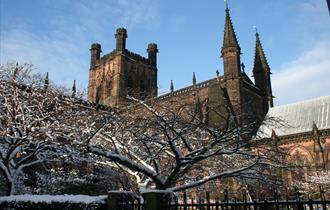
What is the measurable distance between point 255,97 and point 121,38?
2460 centimetres

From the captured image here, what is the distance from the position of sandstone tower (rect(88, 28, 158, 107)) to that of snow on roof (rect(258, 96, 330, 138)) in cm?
2172

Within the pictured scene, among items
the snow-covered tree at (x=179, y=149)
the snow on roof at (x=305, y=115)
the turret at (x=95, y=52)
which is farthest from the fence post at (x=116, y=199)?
the turret at (x=95, y=52)

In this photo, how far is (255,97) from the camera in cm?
3656

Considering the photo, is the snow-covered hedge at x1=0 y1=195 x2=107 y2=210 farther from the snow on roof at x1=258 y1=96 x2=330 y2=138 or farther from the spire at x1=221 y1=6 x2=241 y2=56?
the spire at x1=221 y1=6 x2=241 y2=56

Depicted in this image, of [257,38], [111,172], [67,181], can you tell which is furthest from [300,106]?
[67,181]

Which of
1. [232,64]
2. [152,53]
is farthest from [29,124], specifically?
[152,53]

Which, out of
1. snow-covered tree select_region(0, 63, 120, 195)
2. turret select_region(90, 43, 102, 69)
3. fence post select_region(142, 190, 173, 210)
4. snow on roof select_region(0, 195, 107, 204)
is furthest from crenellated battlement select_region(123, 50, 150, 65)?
fence post select_region(142, 190, 173, 210)

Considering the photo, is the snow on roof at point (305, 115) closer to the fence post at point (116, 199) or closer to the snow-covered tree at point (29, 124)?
the snow-covered tree at point (29, 124)

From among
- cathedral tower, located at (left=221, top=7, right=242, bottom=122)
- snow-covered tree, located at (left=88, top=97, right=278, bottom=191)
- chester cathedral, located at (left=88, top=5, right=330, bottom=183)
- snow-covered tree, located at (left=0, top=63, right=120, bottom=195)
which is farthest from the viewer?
cathedral tower, located at (left=221, top=7, right=242, bottom=122)

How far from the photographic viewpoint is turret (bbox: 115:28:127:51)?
165 ft

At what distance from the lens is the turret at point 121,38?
50156mm

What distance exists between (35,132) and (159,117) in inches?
320

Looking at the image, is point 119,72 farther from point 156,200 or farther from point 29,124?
point 156,200

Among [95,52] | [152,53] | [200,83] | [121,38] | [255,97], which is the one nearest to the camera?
[255,97]
